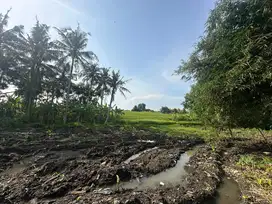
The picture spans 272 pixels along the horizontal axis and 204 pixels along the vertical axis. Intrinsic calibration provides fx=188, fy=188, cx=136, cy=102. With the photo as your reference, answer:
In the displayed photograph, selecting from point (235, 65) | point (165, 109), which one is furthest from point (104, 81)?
Answer: point (165, 109)

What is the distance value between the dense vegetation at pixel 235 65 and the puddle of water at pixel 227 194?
10.5 feet

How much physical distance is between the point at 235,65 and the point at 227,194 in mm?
4864

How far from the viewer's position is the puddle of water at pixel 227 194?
5008 mm

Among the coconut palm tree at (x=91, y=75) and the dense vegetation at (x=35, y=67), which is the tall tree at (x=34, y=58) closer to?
the dense vegetation at (x=35, y=67)

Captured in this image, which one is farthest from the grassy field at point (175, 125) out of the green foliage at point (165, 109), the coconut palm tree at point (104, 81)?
the green foliage at point (165, 109)

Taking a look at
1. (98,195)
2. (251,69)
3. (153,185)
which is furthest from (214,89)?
(98,195)

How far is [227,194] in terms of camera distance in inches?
214

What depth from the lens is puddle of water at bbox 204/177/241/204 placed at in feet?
16.4

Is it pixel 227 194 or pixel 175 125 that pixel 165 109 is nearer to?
pixel 175 125

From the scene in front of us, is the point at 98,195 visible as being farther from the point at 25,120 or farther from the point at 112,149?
the point at 25,120

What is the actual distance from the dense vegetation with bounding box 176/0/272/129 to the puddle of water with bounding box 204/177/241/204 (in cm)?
320

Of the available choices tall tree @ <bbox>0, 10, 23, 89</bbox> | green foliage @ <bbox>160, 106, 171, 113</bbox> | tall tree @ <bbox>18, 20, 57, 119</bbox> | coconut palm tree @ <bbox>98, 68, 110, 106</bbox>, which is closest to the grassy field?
coconut palm tree @ <bbox>98, 68, 110, 106</bbox>

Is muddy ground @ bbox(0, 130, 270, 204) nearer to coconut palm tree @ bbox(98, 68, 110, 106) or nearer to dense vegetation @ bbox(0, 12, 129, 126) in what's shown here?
dense vegetation @ bbox(0, 12, 129, 126)

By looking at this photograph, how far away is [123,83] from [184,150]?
2175 cm
